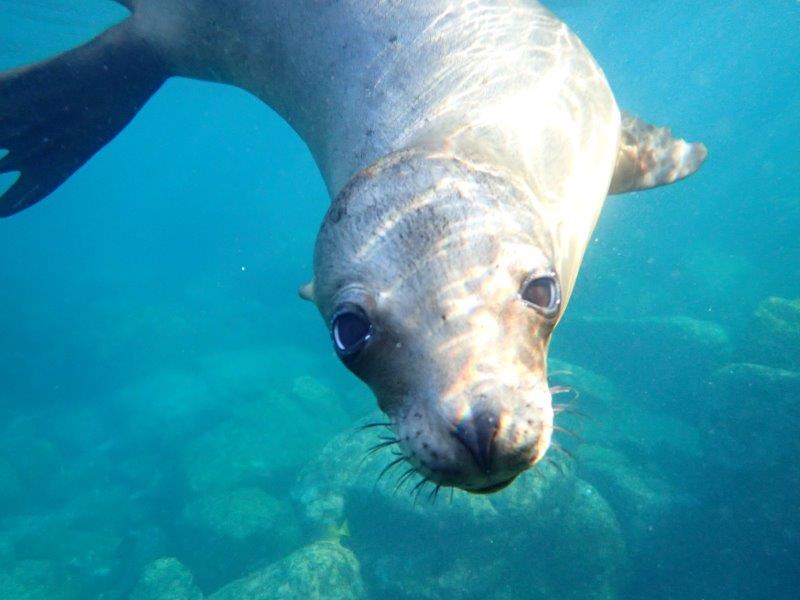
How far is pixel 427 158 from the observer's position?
1778 mm

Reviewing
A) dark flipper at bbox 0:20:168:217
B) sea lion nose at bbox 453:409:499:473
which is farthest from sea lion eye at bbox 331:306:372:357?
dark flipper at bbox 0:20:168:217

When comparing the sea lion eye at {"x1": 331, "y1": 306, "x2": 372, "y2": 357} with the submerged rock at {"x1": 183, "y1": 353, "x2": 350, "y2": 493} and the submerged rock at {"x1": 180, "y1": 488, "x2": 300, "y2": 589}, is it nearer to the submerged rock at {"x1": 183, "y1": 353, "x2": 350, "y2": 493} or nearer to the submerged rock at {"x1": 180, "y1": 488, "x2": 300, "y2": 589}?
the submerged rock at {"x1": 180, "y1": 488, "x2": 300, "y2": 589}

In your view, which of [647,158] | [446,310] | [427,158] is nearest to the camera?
[446,310]

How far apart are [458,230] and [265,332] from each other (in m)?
23.2

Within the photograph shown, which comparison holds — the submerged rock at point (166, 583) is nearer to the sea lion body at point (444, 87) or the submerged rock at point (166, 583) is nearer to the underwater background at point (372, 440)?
the underwater background at point (372, 440)

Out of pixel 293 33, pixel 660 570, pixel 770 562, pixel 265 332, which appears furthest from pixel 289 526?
pixel 265 332

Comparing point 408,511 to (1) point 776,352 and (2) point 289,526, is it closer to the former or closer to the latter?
(2) point 289,526

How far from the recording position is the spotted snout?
1340mm

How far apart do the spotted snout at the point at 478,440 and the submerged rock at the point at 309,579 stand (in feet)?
24.8

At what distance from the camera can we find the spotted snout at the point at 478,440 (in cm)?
134

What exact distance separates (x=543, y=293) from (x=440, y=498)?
7211 mm

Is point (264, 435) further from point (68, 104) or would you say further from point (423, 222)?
point (423, 222)

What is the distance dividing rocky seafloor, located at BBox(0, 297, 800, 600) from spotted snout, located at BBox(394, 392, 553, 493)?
6.92 feet

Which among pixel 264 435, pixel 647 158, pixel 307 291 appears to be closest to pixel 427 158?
pixel 307 291
